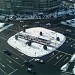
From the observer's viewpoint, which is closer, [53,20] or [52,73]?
[52,73]

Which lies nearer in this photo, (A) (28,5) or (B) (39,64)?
(B) (39,64)

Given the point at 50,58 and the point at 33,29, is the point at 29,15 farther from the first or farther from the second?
the point at 50,58

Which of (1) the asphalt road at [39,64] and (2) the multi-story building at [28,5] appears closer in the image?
(1) the asphalt road at [39,64]

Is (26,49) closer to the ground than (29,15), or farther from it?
closer to the ground

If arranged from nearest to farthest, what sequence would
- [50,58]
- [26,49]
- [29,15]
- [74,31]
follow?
[50,58], [26,49], [74,31], [29,15]

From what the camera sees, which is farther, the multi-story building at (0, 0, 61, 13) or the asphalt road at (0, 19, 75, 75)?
the multi-story building at (0, 0, 61, 13)

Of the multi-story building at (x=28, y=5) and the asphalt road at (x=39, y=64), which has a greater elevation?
the multi-story building at (x=28, y=5)

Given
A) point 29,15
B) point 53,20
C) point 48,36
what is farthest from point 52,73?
point 29,15

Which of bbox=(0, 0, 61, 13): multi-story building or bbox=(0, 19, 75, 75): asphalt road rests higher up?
bbox=(0, 0, 61, 13): multi-story building
